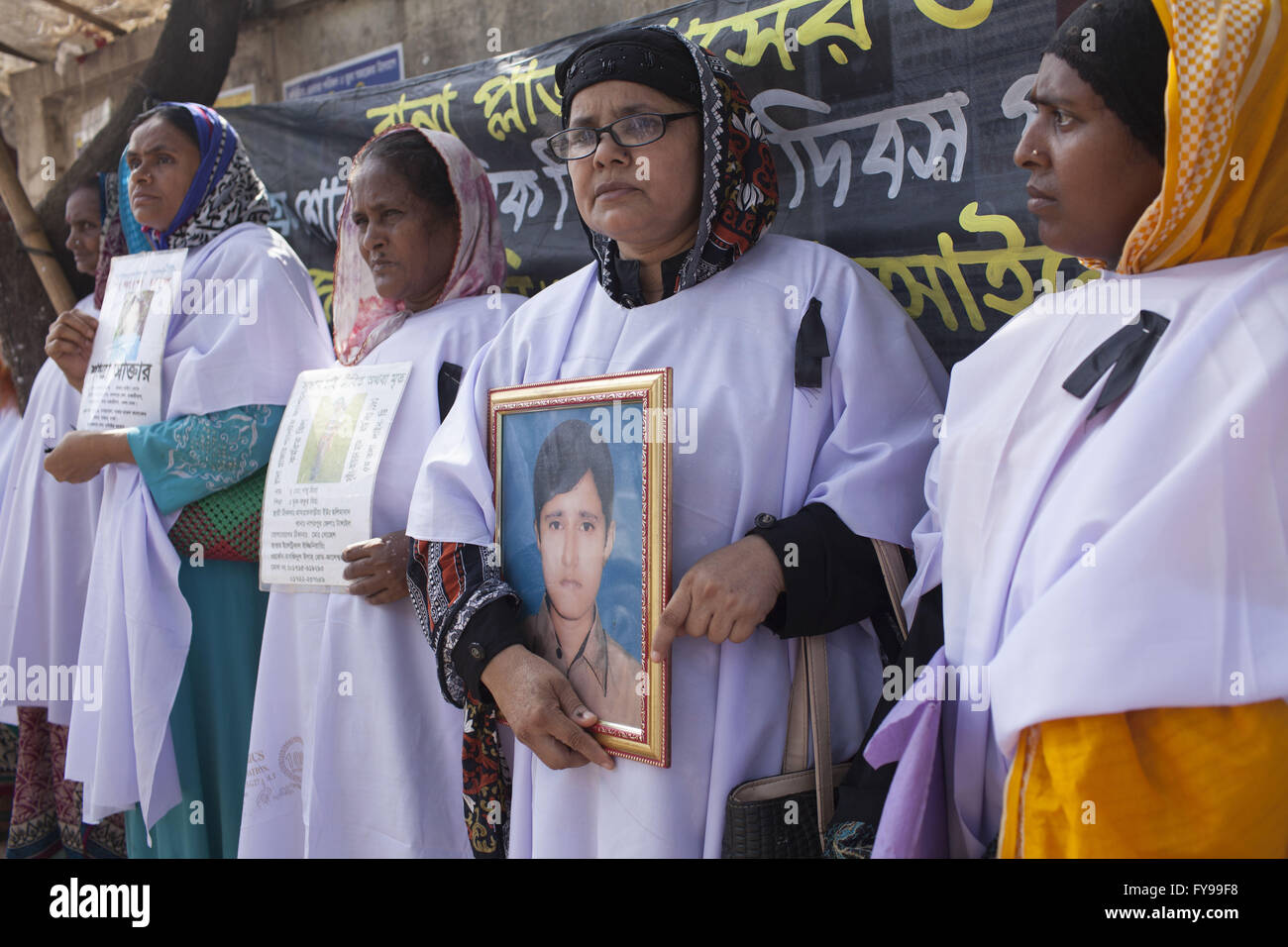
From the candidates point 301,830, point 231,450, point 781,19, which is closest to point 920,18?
point 781,19

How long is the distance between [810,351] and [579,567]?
1.85 ft

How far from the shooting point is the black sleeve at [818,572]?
1.59 metres

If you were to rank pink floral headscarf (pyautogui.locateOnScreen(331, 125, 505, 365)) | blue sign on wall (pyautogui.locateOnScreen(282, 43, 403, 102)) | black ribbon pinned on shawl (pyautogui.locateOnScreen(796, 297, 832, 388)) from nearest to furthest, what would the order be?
black ribbon pinned on shawl (pyautogui.locateOnScreen(796, 297, 832, 388)) < pink floral headscarf (pyautogui.locateOnScreen(331, 125, 505, 365)) < blue sign on wall (pyautogui.locateOnScreen(282, 43, 403, 102))

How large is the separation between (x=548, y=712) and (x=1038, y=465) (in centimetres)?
90

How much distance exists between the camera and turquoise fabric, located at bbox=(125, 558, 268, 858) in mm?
2703

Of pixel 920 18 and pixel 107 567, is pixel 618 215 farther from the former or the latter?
pixel 107 567

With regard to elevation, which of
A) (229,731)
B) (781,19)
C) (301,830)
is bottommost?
(301,830)

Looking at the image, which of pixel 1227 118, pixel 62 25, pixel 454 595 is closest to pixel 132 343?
pixel 454 595

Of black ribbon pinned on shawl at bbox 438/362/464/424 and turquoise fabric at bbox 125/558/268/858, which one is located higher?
black ribbon pinned on shawl at bbox 438/362/464/424

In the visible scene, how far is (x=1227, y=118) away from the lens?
1221 mm

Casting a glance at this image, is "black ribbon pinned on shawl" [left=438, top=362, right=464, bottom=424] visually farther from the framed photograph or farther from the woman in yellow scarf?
the woman in yellow scarf

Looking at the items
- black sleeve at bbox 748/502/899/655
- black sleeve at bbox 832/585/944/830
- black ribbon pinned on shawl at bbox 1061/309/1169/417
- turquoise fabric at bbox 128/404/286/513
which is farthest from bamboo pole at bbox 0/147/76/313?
black ribbon pinned on shawl at bbox 1061/309/1169/417

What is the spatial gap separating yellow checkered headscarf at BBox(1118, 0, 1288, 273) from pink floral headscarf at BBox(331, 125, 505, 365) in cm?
173

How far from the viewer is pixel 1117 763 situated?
1.12 m
